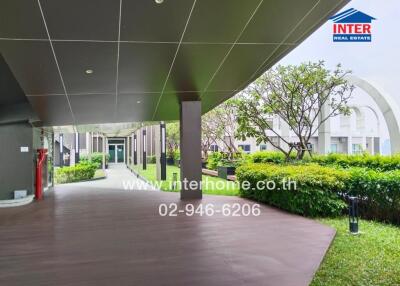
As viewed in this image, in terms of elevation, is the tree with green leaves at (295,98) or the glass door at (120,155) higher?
the tree with green leaves at (295,98)

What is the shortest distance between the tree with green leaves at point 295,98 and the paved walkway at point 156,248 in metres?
4.67

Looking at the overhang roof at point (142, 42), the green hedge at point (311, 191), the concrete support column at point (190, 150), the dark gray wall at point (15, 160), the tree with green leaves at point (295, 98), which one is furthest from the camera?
the tree with green leaves at point (295, 98)

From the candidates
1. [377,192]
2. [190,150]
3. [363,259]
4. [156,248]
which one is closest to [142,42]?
[156,248]

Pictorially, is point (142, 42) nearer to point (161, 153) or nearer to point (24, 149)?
point (24, 149)

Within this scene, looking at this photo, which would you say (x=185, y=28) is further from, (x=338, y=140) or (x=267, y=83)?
(x=338, y=140)

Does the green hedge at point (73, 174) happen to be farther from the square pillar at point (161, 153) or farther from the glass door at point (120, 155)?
the glass door at point (120, 155)

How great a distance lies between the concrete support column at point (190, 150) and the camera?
8656mm

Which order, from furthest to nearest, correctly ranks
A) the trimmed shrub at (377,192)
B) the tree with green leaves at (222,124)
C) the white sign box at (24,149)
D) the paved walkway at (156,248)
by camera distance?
the tree with green leaves at (222,124) < the white sign box at (24,149) < the trimmed shrub at (377,192) < the paved walkway at (156,248)

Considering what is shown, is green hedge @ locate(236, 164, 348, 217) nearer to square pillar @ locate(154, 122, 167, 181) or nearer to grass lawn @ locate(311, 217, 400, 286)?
grass lawn @ locate(311, 217, 400, 286)

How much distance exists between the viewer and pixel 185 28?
4.54 metres

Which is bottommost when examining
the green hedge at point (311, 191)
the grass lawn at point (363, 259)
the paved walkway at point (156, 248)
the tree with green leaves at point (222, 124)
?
the grass lawn at point (363, 259)

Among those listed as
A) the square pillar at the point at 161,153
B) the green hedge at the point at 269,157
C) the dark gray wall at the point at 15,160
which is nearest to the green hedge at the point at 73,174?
the square pillar at the point at 161,153

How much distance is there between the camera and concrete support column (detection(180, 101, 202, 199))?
866 centimetres

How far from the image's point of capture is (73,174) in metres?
15.5
